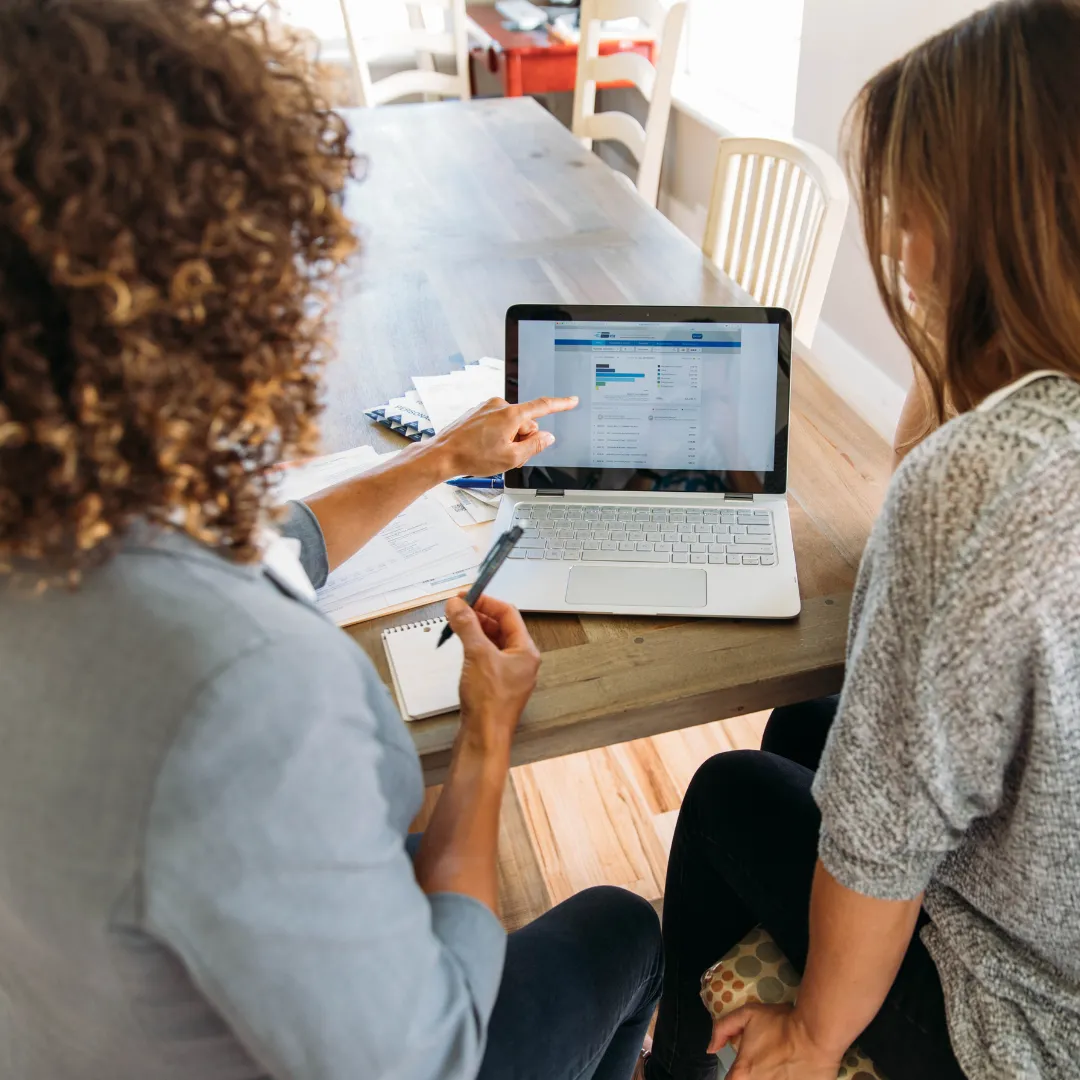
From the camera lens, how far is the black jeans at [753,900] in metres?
0.83

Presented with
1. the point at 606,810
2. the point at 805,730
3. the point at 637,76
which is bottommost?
the point at 606,810

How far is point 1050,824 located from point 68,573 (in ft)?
2.18

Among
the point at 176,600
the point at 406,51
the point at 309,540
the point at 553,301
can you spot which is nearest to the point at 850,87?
the point at 406,51

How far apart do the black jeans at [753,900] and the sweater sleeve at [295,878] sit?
0.44 meters

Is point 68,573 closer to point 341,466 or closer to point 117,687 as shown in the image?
point 117,687

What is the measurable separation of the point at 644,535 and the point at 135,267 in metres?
0.65

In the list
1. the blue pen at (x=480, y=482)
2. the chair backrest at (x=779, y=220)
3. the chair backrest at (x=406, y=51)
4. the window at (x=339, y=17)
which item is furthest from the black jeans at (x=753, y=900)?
the window at (x=339, y=17)

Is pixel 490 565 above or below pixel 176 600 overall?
below

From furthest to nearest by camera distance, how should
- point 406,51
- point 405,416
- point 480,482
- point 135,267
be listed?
point 406,51 < point 405,416 < point 480,482 < point 135,267

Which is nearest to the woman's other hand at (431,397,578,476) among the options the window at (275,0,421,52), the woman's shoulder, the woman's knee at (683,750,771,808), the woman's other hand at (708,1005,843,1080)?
the woman's knee at (683,750,771,808)

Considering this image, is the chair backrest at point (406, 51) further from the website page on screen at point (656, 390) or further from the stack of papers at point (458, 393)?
the website page on screen at point (656, 390)

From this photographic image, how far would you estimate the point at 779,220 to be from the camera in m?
1.86

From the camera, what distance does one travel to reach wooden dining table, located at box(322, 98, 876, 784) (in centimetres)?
90

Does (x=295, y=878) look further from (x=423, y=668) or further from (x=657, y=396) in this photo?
(x=657, y=396)
